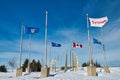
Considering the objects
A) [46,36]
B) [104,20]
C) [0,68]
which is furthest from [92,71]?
[0,68]

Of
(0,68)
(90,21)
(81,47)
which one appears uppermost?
(90,21)

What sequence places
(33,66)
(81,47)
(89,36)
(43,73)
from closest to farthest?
(43,73) → (89,36) → (81,47) → (33,66)

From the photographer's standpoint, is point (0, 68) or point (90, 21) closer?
point (90, 21)

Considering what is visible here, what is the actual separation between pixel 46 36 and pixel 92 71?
7194mm

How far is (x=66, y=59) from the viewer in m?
50.4

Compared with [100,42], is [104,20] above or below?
above

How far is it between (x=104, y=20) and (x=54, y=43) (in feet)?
47.3

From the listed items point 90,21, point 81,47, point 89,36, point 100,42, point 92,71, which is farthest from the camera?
point 81,47

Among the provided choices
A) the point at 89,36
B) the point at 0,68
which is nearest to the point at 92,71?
the point at 89,36

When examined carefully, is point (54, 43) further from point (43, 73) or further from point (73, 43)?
point (43, 73)

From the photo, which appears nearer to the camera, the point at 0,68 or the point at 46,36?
the point at 46,36

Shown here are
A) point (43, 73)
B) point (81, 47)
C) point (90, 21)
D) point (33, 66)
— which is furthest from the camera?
point (33, 66)

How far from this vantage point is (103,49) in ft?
107

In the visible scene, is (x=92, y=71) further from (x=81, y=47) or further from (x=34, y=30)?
(x=81, y=47)
